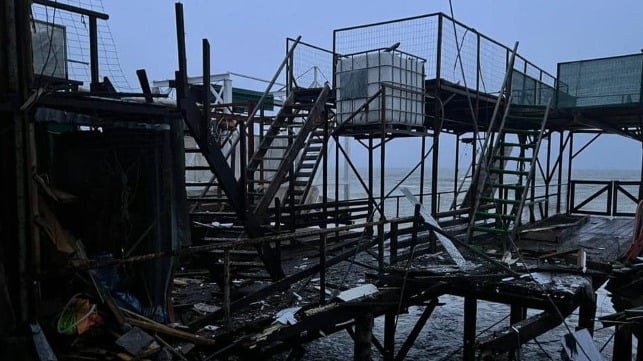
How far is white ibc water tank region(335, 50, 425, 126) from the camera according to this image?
32.9ft

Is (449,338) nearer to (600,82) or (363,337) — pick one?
(363,337)

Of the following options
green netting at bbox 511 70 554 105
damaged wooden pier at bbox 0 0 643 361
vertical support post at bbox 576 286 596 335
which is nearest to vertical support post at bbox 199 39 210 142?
damaged wooden pier at bbox 0 0 643 361

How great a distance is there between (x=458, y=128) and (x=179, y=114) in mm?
12360

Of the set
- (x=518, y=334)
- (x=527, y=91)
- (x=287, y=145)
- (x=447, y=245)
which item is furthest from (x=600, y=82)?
(x=518, y=334)

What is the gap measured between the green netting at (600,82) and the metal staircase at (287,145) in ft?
23.0

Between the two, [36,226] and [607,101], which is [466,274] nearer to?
[36,226]

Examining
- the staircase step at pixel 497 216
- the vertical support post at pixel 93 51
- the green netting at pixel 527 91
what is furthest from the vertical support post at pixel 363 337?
the green netting at pixel 527 91

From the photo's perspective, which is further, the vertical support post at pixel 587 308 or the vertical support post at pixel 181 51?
the vertical support post at pixel 587 308

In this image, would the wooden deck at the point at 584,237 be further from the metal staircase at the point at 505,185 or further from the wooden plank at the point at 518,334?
the wooden plank at the point at 518,334

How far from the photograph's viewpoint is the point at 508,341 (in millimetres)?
5445

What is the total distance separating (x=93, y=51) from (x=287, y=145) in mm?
5017

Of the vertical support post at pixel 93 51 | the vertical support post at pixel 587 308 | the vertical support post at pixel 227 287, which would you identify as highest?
the vertical support post at pixel 93 51

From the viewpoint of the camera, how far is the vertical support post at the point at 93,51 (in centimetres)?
655

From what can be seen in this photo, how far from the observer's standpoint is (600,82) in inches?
501
